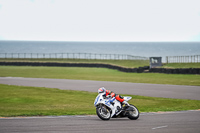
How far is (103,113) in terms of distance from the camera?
1305 centimetres

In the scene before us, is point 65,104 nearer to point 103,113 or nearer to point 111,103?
point 103,113

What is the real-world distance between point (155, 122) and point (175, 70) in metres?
30.1

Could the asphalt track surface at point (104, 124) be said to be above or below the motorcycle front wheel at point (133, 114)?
below

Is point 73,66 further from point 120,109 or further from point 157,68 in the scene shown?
point 120,109

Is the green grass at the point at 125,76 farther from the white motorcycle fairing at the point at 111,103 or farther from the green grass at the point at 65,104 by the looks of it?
the white motorcycle fairing at the point at 111,103

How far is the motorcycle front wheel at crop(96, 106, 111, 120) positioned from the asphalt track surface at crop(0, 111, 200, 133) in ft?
0.58

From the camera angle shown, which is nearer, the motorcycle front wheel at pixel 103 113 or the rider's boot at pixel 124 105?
the motorcycle front wheel at pixel 103 113

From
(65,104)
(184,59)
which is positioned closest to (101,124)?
(65,104)

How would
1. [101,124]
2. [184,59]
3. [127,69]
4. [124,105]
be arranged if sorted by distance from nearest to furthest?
[101,124] → [124,105] → [127,69] → [184,59]

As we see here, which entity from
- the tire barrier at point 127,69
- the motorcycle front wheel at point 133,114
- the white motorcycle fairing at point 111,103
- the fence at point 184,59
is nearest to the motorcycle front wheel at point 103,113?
the white motorcycle fairing at point 111,103

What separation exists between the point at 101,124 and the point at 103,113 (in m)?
0.86

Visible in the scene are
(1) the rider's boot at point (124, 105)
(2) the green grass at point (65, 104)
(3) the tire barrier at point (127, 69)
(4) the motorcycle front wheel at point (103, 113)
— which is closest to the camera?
(4) the motorcycle front wheel at point (103, 113)

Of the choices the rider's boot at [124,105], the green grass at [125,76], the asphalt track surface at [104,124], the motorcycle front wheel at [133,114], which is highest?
the rider's boot at [124,105]

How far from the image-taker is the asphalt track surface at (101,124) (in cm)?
1109
